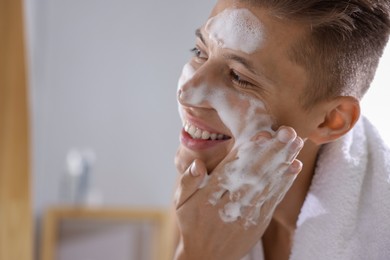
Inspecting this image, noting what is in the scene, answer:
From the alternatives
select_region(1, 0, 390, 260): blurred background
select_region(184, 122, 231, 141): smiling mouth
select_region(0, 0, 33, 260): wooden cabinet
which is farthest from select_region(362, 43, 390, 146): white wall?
select_region(1, 0, 390, 260): blurred background

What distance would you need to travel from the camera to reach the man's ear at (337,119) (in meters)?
0.94

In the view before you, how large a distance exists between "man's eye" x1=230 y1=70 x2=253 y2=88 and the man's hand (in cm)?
8

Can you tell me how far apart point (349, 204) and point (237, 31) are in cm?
35

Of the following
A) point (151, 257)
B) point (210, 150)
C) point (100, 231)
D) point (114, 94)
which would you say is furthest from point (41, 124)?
point (210, 150)

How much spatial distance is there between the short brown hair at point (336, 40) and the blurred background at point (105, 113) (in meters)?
1.48

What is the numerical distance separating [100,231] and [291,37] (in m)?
1.67

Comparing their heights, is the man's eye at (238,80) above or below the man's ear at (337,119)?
above

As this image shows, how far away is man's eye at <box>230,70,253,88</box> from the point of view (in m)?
0.90

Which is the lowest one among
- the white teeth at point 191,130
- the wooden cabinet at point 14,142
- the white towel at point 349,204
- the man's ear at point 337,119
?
the wooden cabinet at point 14,142

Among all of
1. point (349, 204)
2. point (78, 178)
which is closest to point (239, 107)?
point (349, 204)

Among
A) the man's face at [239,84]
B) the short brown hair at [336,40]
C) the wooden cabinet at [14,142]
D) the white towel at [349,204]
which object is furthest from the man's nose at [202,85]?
the wooden cabinet at [14,142]

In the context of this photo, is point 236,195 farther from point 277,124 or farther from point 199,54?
point 199,54

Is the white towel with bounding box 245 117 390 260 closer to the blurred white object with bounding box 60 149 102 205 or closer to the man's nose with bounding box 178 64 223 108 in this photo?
the man's nose with bounding box 178 64 223 108

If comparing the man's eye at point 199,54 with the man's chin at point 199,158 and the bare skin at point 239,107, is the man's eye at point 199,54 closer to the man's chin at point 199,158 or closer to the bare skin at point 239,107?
the bare skin at point 239,107
